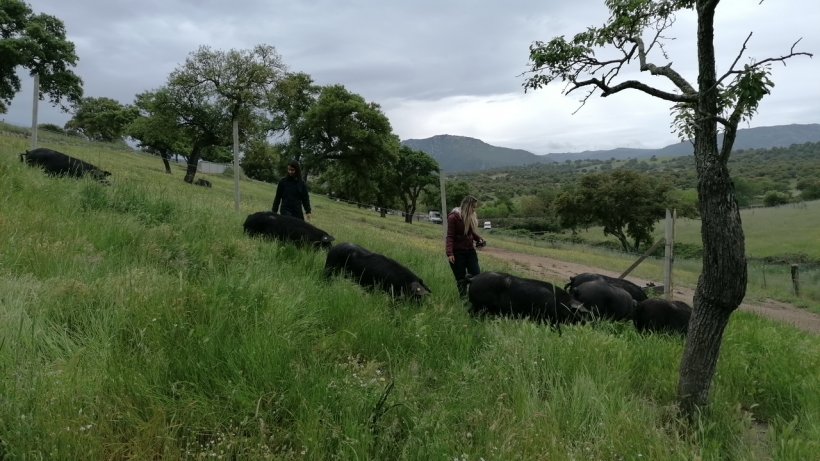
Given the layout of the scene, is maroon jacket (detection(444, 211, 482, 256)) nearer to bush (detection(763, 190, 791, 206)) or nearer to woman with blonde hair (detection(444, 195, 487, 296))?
woman with blonde hair (detection(444, 195, 487, 296))

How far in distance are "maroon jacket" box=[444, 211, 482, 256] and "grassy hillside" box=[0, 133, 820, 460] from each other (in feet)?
8.28

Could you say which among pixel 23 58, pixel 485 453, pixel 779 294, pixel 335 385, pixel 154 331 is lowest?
pixel 779 294

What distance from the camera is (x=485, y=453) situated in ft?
9.00

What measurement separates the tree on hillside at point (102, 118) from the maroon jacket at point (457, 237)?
56.1 meters

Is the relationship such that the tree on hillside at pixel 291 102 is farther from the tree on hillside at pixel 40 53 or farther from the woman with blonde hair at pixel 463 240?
the woman with blonde hair at pixel 463 240

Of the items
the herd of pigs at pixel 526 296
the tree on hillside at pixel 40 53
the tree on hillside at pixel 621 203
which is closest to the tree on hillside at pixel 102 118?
the tree on hillside at pixel 40 53

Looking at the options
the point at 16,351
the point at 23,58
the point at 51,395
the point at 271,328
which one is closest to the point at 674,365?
the point at 271,328

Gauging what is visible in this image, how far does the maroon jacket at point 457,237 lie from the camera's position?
771 centimetres

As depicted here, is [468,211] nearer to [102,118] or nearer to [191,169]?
[191,169]

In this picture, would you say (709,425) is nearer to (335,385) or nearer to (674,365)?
(674,365)

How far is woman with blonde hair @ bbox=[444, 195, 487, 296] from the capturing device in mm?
7633

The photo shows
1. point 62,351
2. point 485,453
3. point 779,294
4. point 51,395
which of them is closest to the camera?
point 51,395

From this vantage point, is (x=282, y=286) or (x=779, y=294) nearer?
(x=282, y=286)

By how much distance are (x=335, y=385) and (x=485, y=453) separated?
101 centimetres
